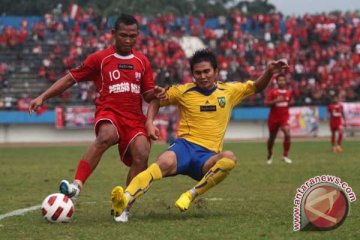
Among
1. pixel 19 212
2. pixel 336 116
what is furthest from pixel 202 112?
pixel 336 116

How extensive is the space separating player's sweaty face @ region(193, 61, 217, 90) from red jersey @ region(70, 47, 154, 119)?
57cm

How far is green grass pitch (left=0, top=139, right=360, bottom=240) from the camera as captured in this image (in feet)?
24.4

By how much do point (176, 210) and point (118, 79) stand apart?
1.84m

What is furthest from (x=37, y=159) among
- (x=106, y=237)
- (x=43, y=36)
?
(x=43, y=36)

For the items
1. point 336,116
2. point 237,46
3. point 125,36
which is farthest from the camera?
point 237,46

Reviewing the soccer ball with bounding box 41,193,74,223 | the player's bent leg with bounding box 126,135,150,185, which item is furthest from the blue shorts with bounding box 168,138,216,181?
the soccer ball with bounding box 41,193,74,223

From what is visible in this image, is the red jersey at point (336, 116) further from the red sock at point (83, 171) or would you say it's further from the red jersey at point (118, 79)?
the red sock at point (83, 171)

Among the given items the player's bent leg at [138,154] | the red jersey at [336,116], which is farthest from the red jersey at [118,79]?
the red jersey at [336,116]

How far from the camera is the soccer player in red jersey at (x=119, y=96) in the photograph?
900 centimetres

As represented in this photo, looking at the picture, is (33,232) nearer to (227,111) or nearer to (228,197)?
(227,111)

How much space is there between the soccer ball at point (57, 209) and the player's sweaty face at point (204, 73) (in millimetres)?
2048

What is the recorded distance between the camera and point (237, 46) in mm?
45562

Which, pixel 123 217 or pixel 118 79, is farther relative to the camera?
pixel 118 79

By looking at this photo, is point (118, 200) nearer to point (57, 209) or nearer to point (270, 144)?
point (57, 209)
